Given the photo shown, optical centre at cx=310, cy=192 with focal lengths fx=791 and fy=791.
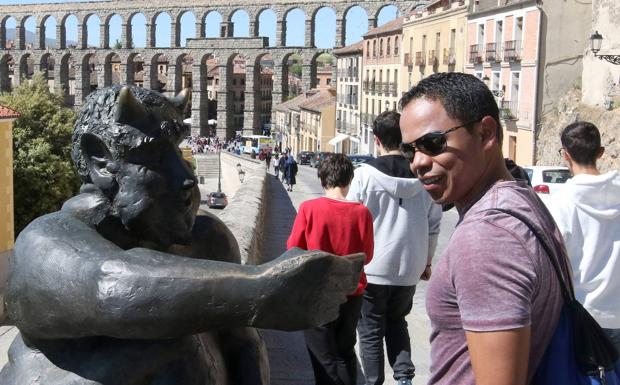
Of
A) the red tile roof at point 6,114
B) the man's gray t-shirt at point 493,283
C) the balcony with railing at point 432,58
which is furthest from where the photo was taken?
the balcony with railing at point 432,58

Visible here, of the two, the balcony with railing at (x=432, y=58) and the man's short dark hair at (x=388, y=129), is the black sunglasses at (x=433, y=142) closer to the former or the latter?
the man's short dark hair at (x=388, y=129)

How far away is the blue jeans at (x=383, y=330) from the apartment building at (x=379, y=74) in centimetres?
3290

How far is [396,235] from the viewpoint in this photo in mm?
4020

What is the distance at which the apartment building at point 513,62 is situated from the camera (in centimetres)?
2272

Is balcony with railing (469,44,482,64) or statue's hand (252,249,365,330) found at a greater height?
balcony with railing (469,44,482,64)

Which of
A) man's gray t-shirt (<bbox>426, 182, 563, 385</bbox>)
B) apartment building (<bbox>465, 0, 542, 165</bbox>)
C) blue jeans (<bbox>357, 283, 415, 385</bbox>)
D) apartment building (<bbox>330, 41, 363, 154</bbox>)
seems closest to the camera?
man's gray t-shirt (<bbox>426, 182, 563, 385</bbox>)

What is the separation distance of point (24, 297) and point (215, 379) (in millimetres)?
407

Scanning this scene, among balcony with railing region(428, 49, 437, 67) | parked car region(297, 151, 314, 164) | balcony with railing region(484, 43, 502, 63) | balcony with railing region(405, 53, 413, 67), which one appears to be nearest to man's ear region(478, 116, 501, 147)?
balcony with railing region(484, 43, 502, 63)

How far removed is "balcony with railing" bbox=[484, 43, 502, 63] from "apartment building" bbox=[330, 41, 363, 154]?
1704 centimetres

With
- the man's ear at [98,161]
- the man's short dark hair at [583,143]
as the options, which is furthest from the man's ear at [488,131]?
the man's short dark hair at [583,143]

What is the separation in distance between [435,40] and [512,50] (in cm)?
858

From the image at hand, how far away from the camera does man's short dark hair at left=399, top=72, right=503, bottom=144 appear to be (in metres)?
1.55

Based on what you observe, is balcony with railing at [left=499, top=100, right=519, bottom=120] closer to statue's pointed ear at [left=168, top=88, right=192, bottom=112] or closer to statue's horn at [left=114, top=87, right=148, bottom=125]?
statue's pointed ear at [left=168, top=88, right=192, bottom=112]

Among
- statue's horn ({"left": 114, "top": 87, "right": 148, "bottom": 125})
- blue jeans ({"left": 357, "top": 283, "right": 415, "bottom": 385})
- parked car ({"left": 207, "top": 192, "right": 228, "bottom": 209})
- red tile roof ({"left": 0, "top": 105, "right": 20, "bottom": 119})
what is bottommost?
parked car ({"left": 207, "top": 192, "right": 228, "bottom": 209})
